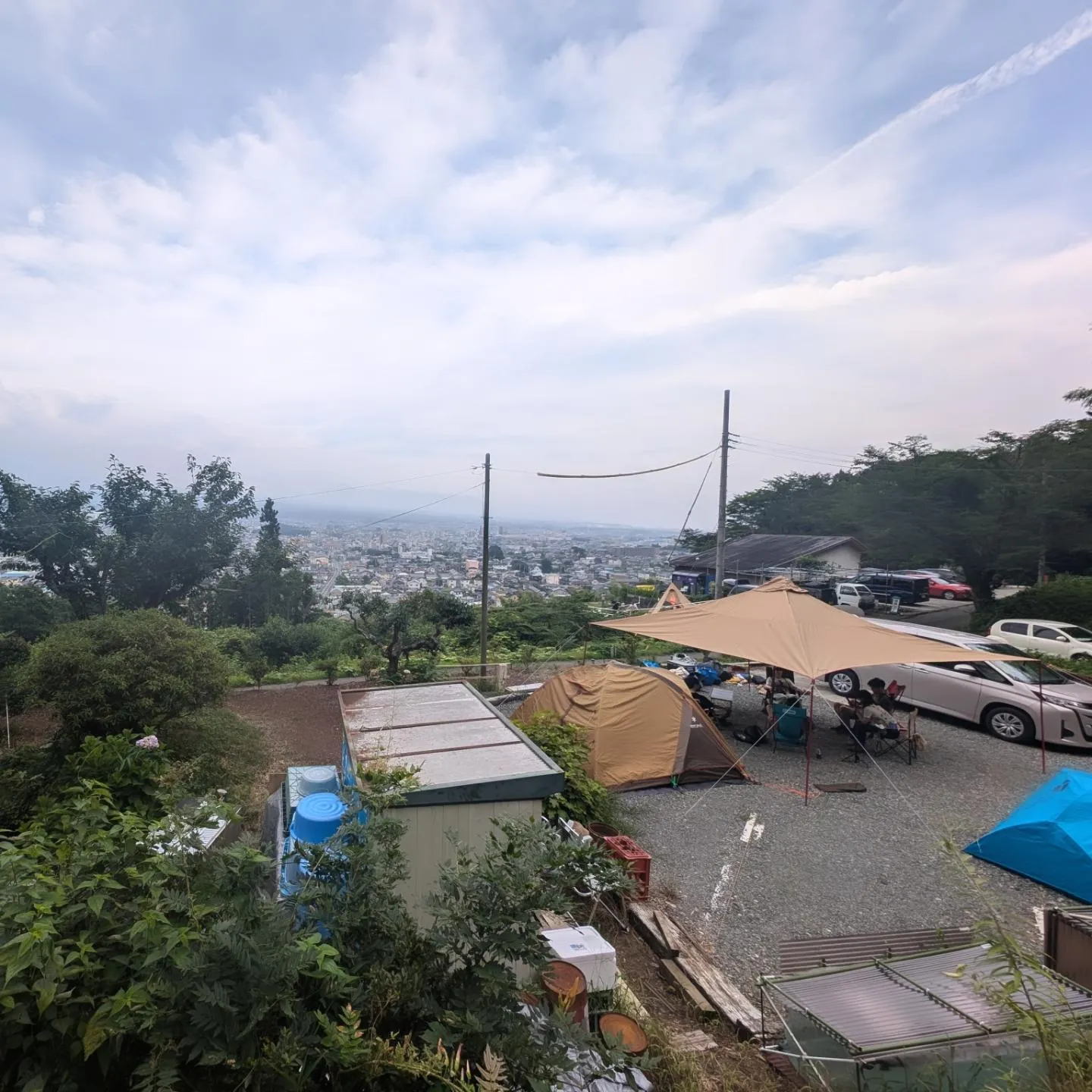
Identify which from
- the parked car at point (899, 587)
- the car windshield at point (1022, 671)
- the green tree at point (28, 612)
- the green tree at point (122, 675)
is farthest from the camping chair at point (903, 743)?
the parked car at point (899, 587)

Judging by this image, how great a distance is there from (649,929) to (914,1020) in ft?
7.08

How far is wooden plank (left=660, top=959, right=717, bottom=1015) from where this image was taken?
3838mm

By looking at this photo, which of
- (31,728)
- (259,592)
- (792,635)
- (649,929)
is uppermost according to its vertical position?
(792,635)

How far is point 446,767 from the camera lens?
428 centimetres

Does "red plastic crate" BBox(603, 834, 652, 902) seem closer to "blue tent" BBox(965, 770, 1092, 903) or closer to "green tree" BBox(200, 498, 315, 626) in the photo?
"blue tent" BBox(965, 770, 1092, 903)

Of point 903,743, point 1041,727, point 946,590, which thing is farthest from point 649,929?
point 946,590

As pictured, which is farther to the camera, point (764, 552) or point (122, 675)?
point (764, 552)

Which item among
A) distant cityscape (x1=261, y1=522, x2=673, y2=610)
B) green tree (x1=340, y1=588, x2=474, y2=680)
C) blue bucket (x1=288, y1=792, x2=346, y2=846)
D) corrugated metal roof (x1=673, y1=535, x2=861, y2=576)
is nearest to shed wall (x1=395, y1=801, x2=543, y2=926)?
blue bucket (x1=288, y1=792, x2=346, y2=846)

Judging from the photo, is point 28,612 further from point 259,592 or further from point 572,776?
point 572,776

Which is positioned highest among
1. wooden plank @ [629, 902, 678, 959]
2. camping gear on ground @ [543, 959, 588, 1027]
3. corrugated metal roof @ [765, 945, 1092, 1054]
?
corrugated metal roof @ [765, 945, 1092, 1054]

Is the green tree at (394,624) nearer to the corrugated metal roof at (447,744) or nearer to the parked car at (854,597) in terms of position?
the corrugated metal roof at (447,744)

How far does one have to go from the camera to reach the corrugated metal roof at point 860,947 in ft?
12.3

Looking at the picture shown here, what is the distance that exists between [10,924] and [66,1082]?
1.37 ft

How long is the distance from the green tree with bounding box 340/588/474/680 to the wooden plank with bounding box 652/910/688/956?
25.5 feet
